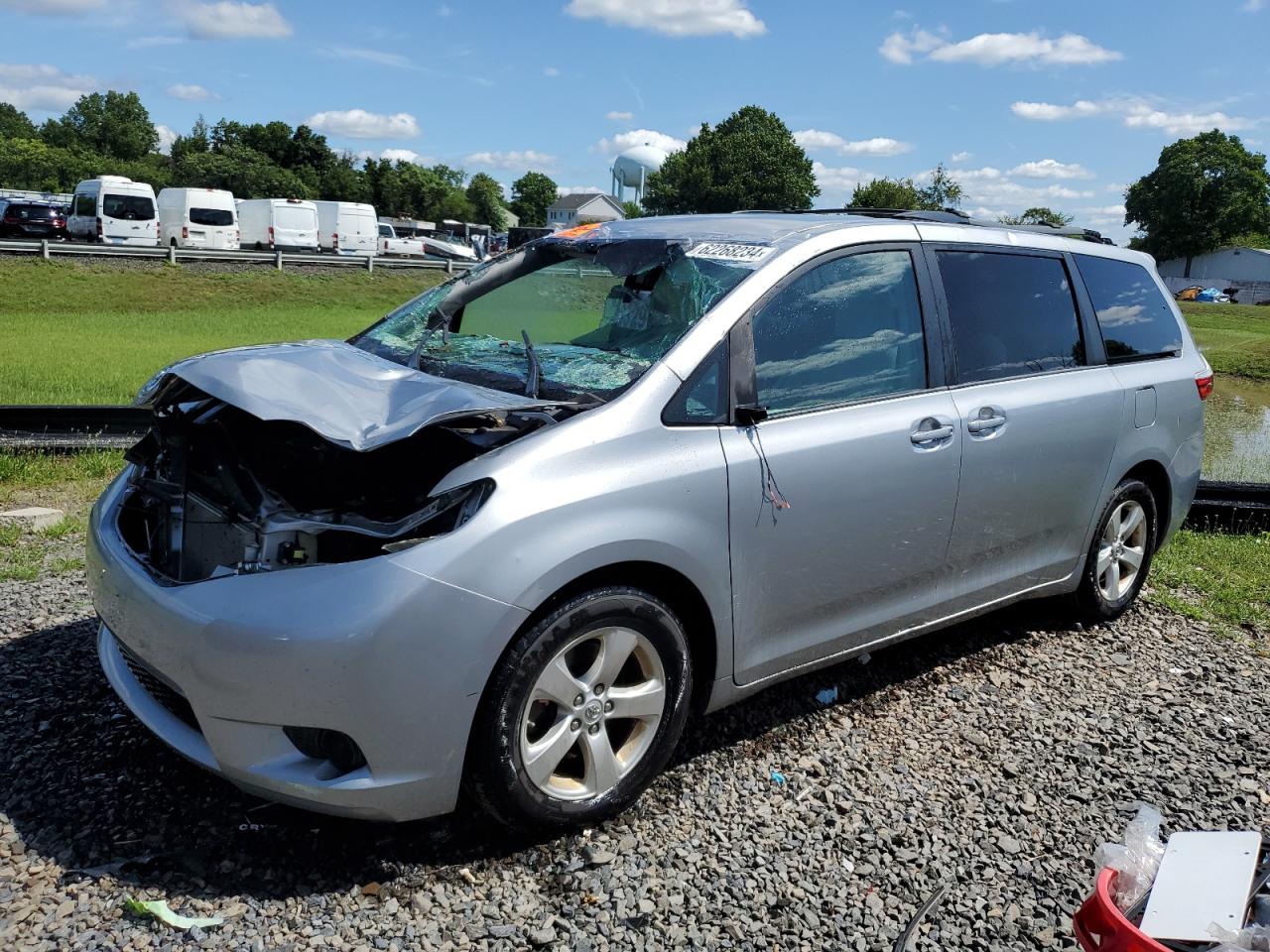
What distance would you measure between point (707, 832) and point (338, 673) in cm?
131

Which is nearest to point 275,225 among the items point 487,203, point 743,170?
point 743,170

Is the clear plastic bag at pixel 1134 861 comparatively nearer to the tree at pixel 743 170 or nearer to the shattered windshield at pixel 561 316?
the shattered windshield at pixel 561 316

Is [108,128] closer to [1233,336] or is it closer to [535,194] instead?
[535,194]

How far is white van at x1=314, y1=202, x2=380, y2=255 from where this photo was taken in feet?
146

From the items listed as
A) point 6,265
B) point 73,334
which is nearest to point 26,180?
point 6,265

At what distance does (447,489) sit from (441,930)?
118 cm

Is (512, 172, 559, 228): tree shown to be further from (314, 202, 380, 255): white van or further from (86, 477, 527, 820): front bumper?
(86, 477, 527, 820): front bumper

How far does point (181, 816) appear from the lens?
10.4 feet

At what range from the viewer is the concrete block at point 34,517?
6.08 metres

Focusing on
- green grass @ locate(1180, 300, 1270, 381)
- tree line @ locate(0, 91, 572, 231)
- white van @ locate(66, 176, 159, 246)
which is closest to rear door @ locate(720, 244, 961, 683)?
green grass @ locate(1180, 300, 1270, 381)

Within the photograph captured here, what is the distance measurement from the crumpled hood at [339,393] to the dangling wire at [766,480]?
0.70 metres

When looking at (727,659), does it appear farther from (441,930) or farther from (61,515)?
(61,515)

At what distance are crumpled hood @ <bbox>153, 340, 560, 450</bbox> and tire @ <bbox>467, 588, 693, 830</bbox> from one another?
0.71 meters

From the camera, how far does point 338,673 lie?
2676 millimetres
